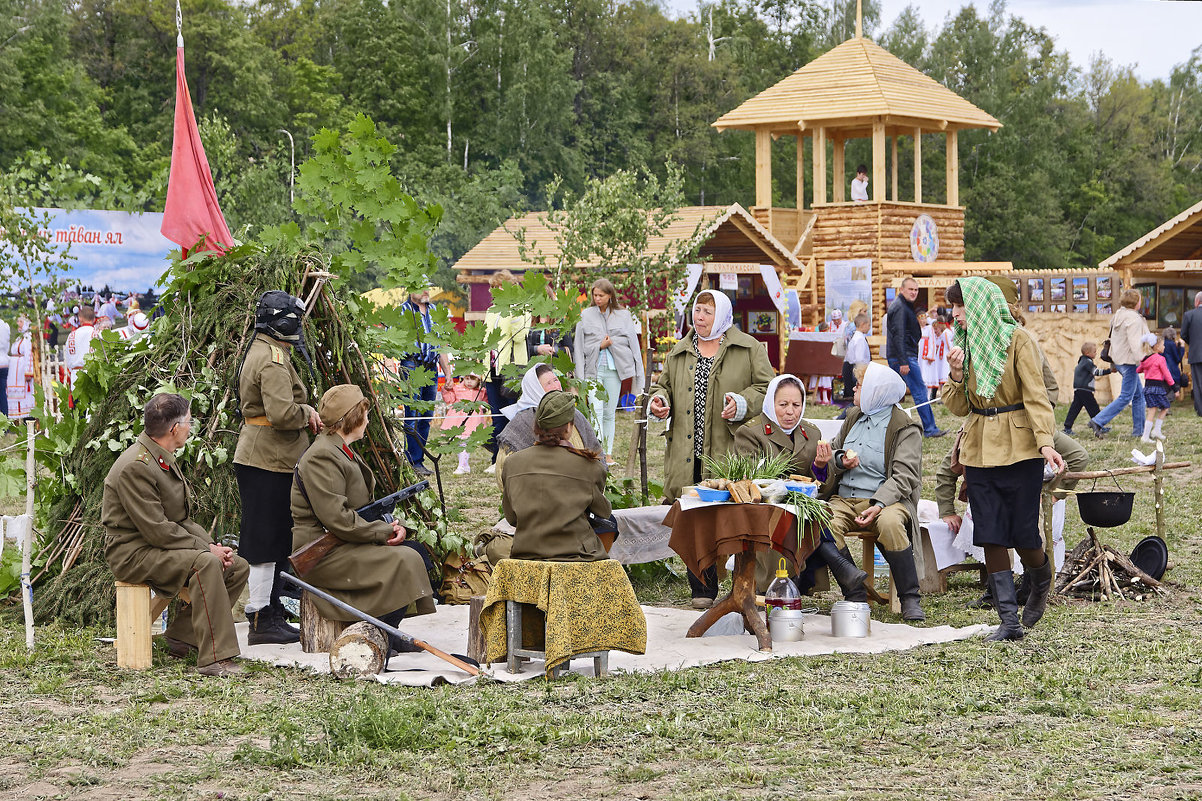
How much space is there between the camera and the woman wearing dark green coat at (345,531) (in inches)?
261

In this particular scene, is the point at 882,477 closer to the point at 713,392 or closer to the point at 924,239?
the point at 713,392

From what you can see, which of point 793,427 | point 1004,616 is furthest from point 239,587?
point 1004,616

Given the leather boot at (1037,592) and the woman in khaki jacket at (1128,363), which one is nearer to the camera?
the leather boot at (1037,592)

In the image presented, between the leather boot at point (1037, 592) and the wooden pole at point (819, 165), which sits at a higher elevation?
the wooden pole at point (819, 165)

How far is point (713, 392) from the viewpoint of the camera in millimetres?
8008

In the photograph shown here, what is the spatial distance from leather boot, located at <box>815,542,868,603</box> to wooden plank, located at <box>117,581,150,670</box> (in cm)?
349

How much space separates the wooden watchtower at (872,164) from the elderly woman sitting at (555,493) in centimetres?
2064

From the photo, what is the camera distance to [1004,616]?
675 centimetres

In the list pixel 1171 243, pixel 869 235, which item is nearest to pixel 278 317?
pixel 1171 243

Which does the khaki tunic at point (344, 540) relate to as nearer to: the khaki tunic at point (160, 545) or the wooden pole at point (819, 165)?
the khaki tunic at point (160, 545)

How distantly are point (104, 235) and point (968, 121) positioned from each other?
661 inches

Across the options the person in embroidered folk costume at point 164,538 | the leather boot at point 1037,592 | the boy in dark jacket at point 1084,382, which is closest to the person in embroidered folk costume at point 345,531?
the person in embroidered folk costume at point 164,538

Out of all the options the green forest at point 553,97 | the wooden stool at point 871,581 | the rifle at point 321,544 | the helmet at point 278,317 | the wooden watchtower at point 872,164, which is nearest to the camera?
the rifle at point 321,544

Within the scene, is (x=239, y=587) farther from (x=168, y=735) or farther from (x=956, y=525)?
(x=956, y=525)
